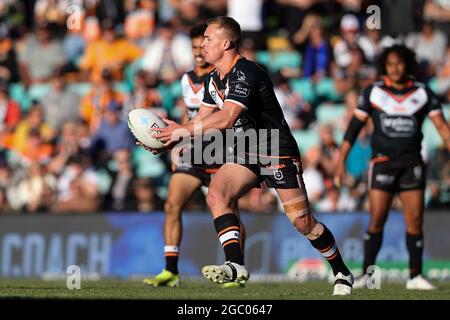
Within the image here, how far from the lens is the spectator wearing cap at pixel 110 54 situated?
883 inches

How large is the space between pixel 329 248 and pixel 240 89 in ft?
5.97

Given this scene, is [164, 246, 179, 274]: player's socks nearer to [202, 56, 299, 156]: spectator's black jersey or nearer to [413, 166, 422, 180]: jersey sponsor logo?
[202, 56, 299, 156]: spectator's black jersey

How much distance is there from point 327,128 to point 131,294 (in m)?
8.69

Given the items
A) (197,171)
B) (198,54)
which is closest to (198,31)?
(198,54)

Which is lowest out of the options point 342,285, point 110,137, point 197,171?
point 342,285

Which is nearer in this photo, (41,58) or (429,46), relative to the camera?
(429,46)

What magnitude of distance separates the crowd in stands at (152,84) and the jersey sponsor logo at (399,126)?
14.1 ft

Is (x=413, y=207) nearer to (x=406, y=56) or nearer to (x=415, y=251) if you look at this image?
(x=415, y=251)

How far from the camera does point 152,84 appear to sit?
20.9 m

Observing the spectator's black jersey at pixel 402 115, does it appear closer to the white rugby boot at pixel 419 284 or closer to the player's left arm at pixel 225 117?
the white rugby boot at pixel 419 284

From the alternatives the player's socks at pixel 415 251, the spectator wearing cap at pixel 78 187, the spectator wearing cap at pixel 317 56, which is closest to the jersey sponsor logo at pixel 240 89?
the player's socks at pixel 415 251

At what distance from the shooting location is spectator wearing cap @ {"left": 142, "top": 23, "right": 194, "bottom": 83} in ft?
69.7

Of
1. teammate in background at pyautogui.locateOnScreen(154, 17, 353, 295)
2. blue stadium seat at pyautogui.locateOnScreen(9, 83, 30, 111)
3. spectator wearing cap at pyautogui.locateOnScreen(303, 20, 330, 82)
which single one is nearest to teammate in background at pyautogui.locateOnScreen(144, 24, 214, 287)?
teammate in background at pyautogui.locateOnScreen(154, 17, 353, 295)

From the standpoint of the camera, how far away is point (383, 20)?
1967cm
